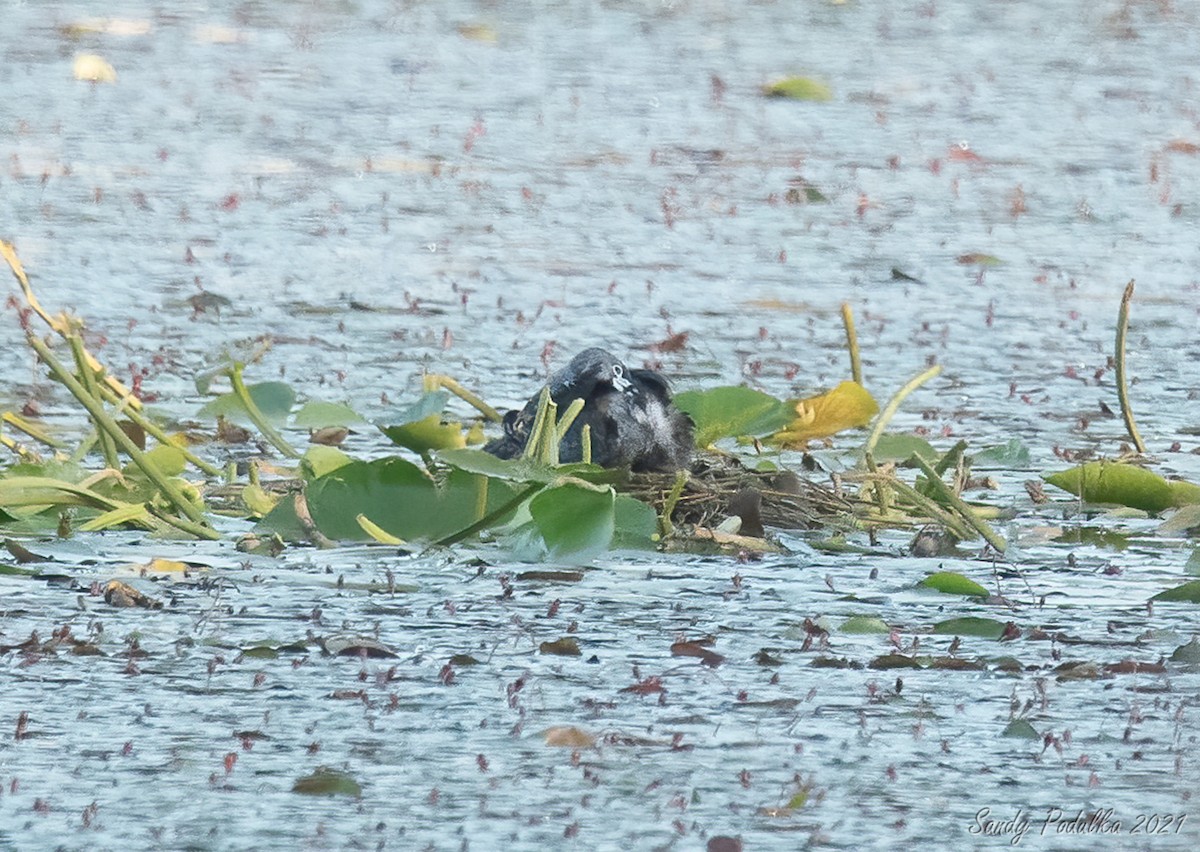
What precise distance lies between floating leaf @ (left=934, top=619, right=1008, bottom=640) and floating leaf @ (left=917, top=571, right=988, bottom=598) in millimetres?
193

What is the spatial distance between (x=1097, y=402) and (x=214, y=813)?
3151 millimetres

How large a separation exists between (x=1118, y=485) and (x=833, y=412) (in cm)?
65

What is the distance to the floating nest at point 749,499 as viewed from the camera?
4.30 m

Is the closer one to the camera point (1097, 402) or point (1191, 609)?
point (1191, 609)

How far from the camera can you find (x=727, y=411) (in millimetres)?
4781

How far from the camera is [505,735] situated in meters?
3.15

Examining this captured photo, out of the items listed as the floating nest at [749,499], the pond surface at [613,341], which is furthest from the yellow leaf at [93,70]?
the floating nest at [749,499]

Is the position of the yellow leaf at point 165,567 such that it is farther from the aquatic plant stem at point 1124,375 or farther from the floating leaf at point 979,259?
the floating leaf at point 979,259

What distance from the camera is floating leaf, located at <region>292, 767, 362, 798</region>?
290 cm

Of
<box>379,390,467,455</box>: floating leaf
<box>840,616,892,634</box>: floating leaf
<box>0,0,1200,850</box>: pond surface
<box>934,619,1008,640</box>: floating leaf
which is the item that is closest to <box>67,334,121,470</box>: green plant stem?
<box>0,0,1200,850</box>: pond surface

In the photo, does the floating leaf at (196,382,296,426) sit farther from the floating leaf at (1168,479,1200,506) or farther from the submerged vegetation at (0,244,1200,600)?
the floating leaf at (1168,479,1200,506)

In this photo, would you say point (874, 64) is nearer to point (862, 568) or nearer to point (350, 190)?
point (350, 190)

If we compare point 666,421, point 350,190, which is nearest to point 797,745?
point 666,421

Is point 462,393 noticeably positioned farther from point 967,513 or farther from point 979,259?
point 979,259
